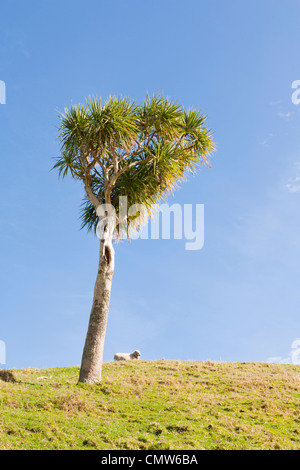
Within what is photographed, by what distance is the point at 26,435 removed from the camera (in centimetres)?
978

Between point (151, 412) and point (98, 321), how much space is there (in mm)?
4592

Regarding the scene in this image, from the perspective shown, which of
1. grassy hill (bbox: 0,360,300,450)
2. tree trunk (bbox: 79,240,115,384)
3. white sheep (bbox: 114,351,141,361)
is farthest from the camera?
white sheep (bbox: 114,351,141,361)

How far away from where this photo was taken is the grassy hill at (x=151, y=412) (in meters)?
10.2

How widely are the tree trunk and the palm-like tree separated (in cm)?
4

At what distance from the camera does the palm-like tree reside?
59.2 feet

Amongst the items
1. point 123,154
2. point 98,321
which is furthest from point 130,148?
point 98,321

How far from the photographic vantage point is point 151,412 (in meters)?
12.8

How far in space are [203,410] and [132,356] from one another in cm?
1249

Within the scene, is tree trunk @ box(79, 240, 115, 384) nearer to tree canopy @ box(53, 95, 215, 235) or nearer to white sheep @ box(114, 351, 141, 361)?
tree canopy @ box(53, 95, 215, 235)

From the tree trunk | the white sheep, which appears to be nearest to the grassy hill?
the tree trunk
